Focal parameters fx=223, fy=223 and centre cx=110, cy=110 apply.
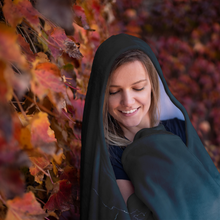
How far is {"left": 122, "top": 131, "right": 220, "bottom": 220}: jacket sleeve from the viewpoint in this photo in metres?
0.77

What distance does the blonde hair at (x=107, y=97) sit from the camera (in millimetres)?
987

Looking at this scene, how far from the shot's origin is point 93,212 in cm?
90

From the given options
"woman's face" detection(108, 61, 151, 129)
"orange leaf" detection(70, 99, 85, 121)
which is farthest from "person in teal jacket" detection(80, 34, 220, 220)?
"orange leaf" detection(70, 99, 85, 121)

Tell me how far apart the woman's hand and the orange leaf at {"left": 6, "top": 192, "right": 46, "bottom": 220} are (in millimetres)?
461

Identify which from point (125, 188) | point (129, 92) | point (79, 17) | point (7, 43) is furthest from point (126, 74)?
point (7, 43)

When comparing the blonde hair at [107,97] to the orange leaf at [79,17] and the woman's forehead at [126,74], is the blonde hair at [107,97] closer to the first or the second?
the woman's forehead at [126,74]

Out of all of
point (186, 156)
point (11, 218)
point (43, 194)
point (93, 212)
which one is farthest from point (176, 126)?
point (11, 218)

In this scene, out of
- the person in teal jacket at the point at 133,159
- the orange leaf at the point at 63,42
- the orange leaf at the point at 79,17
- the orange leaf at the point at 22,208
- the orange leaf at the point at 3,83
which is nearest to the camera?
the orange leaf at the point at 3,83

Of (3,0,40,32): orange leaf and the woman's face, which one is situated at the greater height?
(3,0,40,32): orange leaf

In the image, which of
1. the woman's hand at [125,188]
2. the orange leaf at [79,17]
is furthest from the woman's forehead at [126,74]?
the woman's hand at [125,188]

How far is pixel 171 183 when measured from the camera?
798 millimetres

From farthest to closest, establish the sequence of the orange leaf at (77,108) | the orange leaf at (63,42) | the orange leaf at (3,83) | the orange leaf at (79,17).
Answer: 1. the orange leaf at (77,108)
2. the orange leaf at (79,17)
3. the orange leaf at (63,42)
4. the orange leaf at (3,83)

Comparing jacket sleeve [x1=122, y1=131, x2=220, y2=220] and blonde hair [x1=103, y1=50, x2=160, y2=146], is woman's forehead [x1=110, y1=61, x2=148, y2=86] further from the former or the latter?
jacket sleeve [x1=122, y1=131, x2=220, y2=220]

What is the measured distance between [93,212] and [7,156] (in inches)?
24.0
